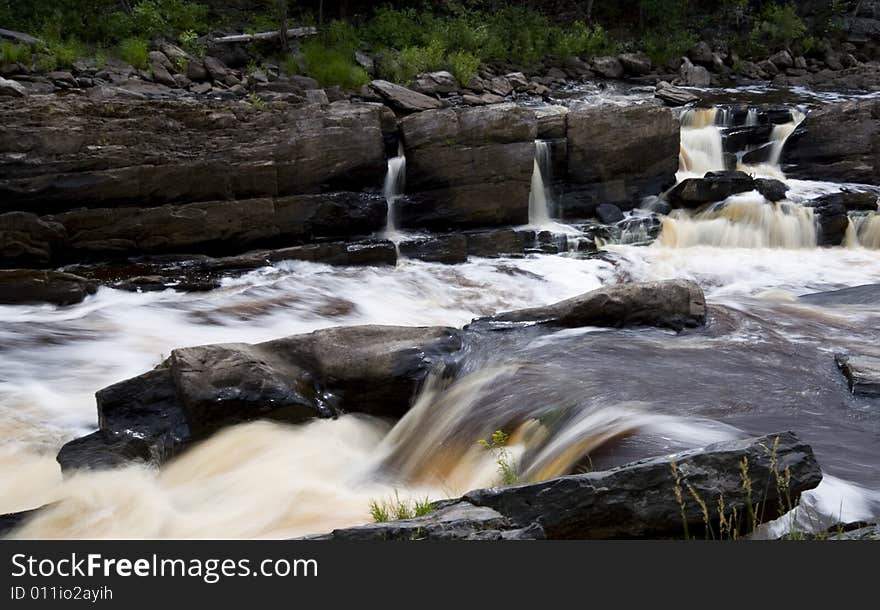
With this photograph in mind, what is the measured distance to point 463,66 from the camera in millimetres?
23953

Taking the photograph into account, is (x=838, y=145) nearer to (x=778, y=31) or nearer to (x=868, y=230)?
(x=868, y=230)

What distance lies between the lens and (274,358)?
7461 millimetres

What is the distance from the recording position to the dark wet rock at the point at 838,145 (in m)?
16.8

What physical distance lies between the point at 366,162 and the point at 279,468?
8.12 m

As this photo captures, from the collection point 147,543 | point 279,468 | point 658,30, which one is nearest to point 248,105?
point 279,468

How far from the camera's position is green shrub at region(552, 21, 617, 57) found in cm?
2916

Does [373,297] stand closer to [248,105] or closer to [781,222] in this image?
[248,105]

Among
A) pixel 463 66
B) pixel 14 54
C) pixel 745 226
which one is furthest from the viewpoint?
pixel 463 66

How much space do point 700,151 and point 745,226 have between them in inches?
136

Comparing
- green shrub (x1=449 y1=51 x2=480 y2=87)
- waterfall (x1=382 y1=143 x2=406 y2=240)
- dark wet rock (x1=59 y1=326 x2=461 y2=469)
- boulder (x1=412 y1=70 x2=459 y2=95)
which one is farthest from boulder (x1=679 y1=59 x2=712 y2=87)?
dark wet rock (x1=59 y1=326 x2=461 y2=469)

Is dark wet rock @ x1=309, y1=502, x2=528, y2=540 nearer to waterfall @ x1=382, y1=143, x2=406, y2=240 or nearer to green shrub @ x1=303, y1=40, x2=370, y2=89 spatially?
waterfall @ x1=382, y1=143, x2=406, y2=240

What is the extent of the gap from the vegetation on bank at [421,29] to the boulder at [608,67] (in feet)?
3.70

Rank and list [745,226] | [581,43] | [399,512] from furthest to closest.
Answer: [581,43] < [745,226] < [399,512]

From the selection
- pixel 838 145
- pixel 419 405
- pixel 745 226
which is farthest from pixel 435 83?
pixel 419 405
